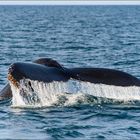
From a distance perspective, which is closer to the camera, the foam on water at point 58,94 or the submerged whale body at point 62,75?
the submerged whale body at point 62,75

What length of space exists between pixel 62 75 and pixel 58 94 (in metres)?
2.39

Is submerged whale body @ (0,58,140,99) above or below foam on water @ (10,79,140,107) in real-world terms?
above

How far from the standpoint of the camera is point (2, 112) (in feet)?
41.9

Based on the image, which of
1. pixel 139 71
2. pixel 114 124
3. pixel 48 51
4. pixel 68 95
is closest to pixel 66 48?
pixel 48 51

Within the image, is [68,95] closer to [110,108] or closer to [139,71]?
[110,108]

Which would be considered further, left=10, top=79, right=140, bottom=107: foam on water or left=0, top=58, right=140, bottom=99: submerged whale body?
left=10, top=79, right=140, bottom=107: foam on water

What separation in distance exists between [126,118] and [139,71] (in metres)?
9.08

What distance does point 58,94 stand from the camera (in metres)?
13.5

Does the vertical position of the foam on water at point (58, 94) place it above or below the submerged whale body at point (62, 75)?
below

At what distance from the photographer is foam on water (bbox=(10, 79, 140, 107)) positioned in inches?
432

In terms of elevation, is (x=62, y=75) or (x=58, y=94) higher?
(x=62, y=75)

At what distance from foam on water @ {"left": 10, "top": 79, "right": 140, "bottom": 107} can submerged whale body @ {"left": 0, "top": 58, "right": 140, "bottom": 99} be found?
8cm

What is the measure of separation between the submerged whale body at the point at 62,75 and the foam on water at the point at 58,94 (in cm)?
8

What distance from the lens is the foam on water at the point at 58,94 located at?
10969mm
